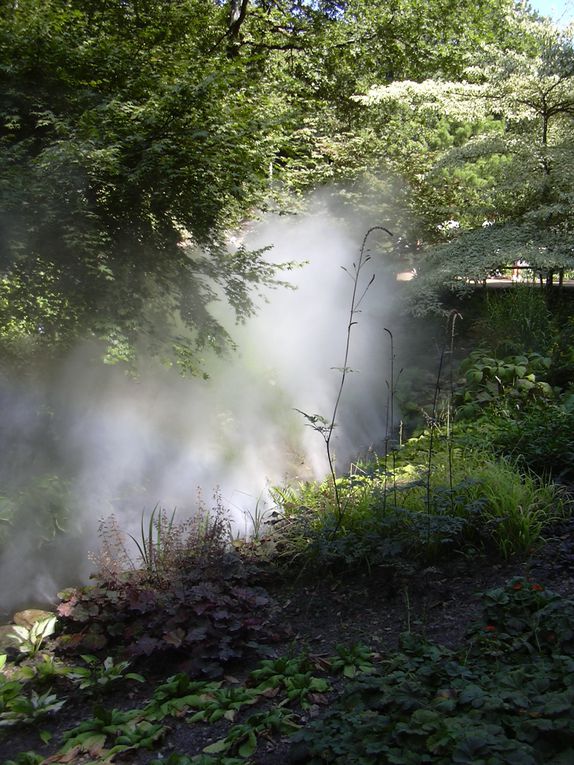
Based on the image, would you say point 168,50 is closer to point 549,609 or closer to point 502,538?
point 502,538

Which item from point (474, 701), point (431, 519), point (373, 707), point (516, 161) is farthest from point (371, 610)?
point (516, 161)

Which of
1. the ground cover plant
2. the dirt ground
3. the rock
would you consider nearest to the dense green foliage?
the ground cover plant

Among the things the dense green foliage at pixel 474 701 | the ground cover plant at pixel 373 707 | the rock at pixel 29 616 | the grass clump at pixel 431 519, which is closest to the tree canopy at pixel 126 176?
the rock at pixel 29 616

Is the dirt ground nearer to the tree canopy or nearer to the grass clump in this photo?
the grass clump

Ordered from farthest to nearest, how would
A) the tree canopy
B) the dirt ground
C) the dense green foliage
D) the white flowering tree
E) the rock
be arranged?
the white flowering tree → the tree canopy → the rock → the dirt ground → the dense green foliage

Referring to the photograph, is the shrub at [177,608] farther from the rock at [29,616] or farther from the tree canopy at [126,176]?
the tree canopy at [126,176]

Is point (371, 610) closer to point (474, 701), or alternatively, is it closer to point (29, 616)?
point (474, 701)

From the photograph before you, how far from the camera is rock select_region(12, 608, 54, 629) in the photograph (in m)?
3.62

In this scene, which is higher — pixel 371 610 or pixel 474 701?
pixel 371 610

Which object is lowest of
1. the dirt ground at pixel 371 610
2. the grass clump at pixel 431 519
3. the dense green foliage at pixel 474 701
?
the dense green foliage at pixel 474 701

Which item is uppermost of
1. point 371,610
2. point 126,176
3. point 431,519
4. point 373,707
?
point 126,176

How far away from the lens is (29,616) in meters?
3.67

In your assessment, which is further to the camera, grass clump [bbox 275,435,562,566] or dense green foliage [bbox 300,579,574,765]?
grass clump [bbox 275,435,562,566]

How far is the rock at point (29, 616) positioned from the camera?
362 centimetres
